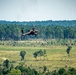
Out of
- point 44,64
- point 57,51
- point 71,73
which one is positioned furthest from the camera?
point 57,51

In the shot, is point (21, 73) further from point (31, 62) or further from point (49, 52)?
point (49, 52)

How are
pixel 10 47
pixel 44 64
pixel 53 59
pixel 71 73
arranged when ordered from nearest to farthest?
1. pixel 71 73
2. pixel 44 64
3. pixel 53 59
4. pixel 10 47

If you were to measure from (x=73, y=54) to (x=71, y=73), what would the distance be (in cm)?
6207

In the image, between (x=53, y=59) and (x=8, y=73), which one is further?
(x=53, y=59)

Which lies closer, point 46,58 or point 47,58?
point 47,58

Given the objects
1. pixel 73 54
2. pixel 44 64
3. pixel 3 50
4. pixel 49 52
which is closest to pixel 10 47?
pixel 3 50

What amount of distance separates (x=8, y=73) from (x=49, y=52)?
69.2 m

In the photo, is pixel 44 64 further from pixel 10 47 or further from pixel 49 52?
pixel 10 47

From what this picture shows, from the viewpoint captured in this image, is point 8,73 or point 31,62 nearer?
point 8,73

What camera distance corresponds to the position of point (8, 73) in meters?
103

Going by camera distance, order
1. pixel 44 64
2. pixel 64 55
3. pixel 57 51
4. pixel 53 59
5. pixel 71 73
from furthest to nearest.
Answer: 1. pixel 57 51
2. pixel 64 55
3. pixel 53 59
4. pixel 44 64
5. pixel 71 73

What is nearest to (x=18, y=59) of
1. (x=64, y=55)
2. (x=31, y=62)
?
(x=31, y=62)

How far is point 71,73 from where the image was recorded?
102 meters

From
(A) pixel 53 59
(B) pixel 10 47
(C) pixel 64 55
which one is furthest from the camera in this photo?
(B) pixel 10 47
